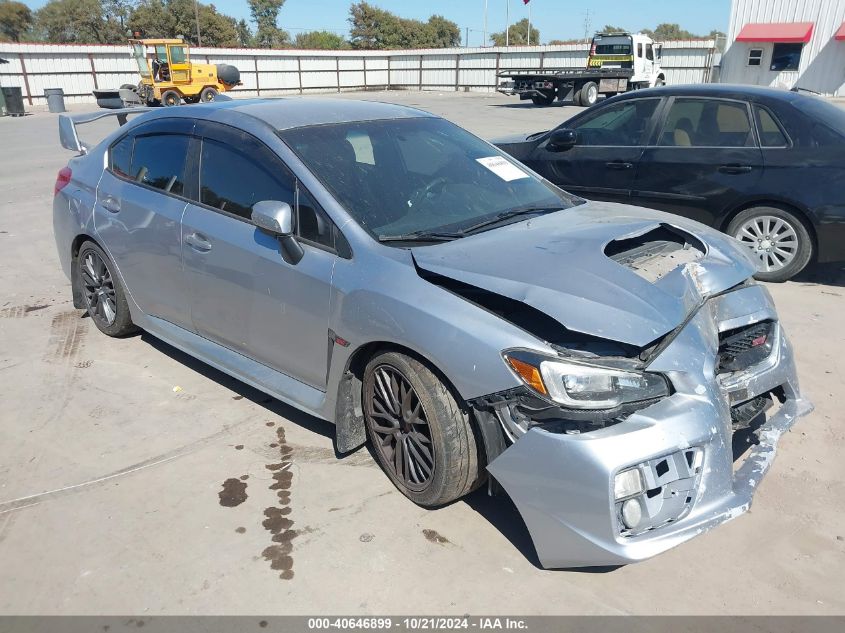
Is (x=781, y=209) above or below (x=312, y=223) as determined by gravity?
below

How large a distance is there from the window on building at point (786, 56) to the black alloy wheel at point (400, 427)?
3870 cm

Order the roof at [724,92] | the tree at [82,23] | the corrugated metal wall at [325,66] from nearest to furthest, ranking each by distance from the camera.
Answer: the roof at [724,92] < the corrugated metal wall at [325,66] < the tree at [82,23]

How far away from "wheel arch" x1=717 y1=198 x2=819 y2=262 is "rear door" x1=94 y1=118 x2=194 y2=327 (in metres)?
4.48

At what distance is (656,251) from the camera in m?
3.24

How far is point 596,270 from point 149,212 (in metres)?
2.78

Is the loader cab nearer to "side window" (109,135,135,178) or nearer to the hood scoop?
"side window" (109,135,135,178)

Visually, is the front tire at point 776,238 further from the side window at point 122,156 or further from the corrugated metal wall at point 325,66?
the corrugated metal wall at point 325,66

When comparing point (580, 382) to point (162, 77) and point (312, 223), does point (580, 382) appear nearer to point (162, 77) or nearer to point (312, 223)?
point (312, 223)

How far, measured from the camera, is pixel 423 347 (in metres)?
2.75

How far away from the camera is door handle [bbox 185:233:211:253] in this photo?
148 inches

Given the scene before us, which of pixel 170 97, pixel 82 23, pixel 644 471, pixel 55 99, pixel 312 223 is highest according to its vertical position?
pixel 82 23

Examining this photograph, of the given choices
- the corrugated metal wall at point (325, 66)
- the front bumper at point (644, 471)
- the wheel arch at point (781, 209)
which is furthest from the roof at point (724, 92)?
the corrugated metal wall at point (325, 66)

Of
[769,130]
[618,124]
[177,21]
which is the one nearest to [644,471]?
[769,130]

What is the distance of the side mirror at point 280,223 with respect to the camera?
3148 millimetres
